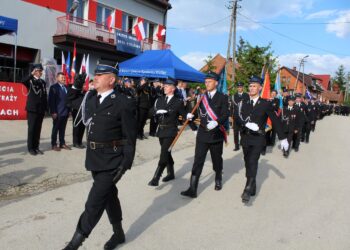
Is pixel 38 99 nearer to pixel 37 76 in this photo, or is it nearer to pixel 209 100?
pixel 37 76

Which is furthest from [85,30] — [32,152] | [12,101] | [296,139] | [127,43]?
[32,152]

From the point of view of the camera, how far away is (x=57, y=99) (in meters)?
8.28

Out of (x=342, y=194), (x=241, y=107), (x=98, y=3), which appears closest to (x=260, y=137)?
(x=241, y=107)

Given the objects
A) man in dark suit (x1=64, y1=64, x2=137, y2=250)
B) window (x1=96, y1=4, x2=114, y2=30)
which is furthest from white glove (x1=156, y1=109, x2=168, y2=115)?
window (x1=96, y1=4, x2=114, y2=30)

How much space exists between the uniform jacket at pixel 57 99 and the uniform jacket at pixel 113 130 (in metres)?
4.99

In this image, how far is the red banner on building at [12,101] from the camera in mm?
11453

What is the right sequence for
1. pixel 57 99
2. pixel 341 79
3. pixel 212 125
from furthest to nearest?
1. pixel 341 79
2. pixel 57 99
3. pixel 212 125

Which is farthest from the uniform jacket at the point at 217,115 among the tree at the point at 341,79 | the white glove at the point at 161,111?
the tree at the point at 341,79

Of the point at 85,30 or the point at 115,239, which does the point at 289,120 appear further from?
the point at 85,30

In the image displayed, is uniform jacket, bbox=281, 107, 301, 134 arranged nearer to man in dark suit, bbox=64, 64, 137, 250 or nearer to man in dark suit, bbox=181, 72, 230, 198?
man in dark suit, bbox=181, 72, 230, 198

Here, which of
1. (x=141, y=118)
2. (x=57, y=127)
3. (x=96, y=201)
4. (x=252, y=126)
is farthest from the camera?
(x=141, y=118)

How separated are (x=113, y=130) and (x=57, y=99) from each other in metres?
5.21

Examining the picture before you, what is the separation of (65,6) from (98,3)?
8.45 ft

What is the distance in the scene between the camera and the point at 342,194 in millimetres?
6613
